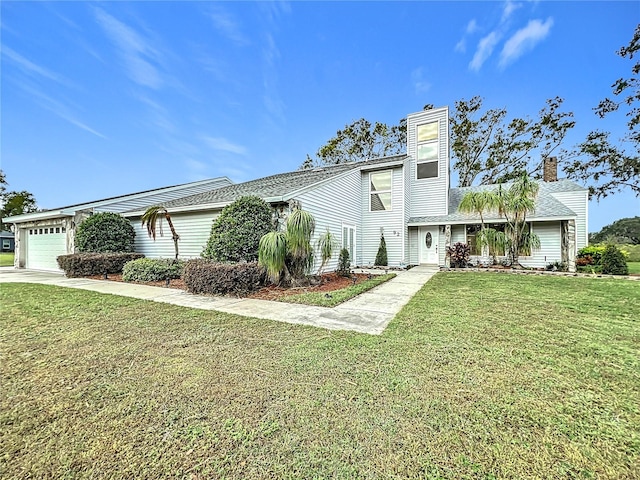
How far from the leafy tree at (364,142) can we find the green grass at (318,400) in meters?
23.6

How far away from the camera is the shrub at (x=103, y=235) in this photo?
11625mm

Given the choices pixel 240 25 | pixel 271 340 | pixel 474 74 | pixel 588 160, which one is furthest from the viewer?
pixel 588 160

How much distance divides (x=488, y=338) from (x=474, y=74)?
1946 cm

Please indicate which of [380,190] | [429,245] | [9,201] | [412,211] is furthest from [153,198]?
[9,201]

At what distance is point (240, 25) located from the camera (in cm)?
1107

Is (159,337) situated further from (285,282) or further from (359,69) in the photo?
(359,69)

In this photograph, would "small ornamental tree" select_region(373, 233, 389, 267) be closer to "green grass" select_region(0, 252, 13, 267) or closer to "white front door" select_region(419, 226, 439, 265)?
"white front door" select_region(419, 226, 439, 265)

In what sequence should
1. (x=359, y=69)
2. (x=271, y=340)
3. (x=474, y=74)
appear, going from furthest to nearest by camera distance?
(x=474, y=74) < (x=359, y=69) < (x=271, y=340)

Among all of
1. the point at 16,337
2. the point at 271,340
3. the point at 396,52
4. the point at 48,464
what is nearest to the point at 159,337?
the point at 271,340

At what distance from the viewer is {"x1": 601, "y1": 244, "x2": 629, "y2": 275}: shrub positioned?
10641 millimetres

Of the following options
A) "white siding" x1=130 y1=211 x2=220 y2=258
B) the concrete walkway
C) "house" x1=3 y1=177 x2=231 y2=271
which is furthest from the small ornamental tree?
"house" x1=3 y1=177 x2=231 y2=271

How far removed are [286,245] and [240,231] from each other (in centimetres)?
169

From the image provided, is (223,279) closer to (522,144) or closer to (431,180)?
(431,180)

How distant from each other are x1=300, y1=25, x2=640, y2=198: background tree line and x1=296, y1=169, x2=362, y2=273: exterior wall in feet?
43.8
